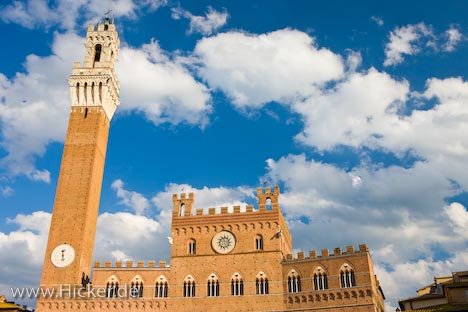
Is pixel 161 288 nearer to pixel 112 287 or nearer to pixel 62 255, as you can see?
pixel 112 287

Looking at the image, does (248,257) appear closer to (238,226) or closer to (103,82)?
(238,226)

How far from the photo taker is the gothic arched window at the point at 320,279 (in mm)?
37625

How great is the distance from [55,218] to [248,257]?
18.5 meters

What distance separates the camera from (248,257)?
40.5 meters

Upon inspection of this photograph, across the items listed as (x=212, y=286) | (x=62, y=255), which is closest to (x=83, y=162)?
(x=62, y=255)

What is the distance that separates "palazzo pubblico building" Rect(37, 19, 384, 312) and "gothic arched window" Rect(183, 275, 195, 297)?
0.08 meters

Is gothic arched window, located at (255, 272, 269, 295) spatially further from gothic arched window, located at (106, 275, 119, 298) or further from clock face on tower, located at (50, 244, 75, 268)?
clock face on tower, located at (50, 244, 75, 268)

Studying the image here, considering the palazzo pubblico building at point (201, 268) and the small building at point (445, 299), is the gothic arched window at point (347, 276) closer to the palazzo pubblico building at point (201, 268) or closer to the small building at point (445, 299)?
the palazzo pubblico building at point (201, 268)

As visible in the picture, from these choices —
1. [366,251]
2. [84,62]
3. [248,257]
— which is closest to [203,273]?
[248,257]

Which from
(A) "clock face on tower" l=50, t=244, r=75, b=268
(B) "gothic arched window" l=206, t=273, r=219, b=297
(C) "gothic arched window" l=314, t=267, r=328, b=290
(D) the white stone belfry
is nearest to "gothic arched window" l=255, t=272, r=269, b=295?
(B) "gothic arched window" l=206, t=273, r=219, b=297

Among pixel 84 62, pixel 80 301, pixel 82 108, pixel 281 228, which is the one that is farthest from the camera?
pixel 84 62

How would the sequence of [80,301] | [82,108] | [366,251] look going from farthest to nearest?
[82,108], [80,301], [366,251]

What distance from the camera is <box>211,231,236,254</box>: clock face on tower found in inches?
1624

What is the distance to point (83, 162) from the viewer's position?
147 ft
